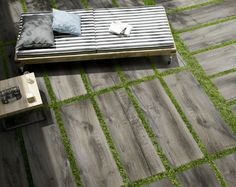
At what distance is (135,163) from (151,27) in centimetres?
403

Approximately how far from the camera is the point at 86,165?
23.5 feet

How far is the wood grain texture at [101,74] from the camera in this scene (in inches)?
338

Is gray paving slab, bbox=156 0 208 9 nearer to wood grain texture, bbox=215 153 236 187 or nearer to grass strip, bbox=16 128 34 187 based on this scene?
wood grain texture, bbox=215 153 236 187

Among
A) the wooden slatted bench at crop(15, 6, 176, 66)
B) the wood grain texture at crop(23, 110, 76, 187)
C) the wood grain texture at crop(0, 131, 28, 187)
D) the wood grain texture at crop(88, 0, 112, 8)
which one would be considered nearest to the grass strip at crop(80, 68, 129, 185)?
the wooden slatted bench at crop(15, 6, 176, 66)

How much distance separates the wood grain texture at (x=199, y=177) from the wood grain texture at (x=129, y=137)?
561mm

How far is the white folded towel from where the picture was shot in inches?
344

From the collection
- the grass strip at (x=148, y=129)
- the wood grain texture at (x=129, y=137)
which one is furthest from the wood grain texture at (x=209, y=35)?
the wood grain texture at (x=129, y=137)

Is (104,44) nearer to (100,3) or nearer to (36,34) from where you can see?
(36,34)

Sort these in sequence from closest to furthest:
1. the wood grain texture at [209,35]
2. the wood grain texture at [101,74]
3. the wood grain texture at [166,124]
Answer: the wood grain texture at [166,124] < the wood grain texture at [101,74] < the wood grain texture at [209,35]

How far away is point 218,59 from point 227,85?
97cm

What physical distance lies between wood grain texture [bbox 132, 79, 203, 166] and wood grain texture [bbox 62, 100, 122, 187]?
4.35 ft

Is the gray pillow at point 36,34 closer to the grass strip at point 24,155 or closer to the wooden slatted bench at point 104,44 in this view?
the wooden slatted bench at point 104,44

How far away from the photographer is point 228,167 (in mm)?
7148

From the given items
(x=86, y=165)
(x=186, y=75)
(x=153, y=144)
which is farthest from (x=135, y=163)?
(x=186, y=75)
